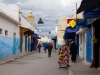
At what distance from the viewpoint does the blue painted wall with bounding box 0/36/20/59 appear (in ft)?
78.5

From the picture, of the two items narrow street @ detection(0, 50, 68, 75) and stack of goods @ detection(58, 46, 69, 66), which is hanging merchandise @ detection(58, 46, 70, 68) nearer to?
stack of goods @ detection(58, 46, 69, 66)

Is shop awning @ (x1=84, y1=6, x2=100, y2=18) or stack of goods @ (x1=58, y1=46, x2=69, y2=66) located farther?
stack of goods @ (x1=58, y1=46, x2=69, y2=66)

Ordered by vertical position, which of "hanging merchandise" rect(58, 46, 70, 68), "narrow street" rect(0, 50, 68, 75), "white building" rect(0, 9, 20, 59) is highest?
"white building" rect(0, 9, 20, 59)

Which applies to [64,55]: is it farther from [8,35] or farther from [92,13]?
[8,35]

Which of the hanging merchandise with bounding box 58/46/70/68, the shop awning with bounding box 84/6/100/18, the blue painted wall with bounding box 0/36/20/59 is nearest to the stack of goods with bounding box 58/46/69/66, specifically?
the hanging merchandise with bounding box 58/46/70/68

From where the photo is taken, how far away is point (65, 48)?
16188 mm

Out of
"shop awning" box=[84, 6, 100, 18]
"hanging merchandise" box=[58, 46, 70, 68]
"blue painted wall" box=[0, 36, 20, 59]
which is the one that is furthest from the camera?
"blue painted wall" box=[0, 36, 20, 59]

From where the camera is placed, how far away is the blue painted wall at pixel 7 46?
23925mm

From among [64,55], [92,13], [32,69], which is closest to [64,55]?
[64,55]

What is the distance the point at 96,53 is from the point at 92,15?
3.58 meters

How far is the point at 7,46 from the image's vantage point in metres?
26.6

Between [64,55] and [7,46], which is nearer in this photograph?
[64,55]

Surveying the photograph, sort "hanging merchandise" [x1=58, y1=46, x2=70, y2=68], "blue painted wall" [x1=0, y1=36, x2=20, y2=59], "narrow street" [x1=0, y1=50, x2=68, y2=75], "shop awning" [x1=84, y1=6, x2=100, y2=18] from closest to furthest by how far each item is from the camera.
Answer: "shop awning" [x1=84, y1=6, x2=100, y2=18] → "narrow street" [x1=0, y1=50, x2=68, y2=75] → "hanging merchandise" [x1=58, y1=46, x2=70, y2=68] → "blue painted wall" [x1=0, y1=36, x2=20, y2=59]

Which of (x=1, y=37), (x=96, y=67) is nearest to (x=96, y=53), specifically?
(x=96, y=67)
